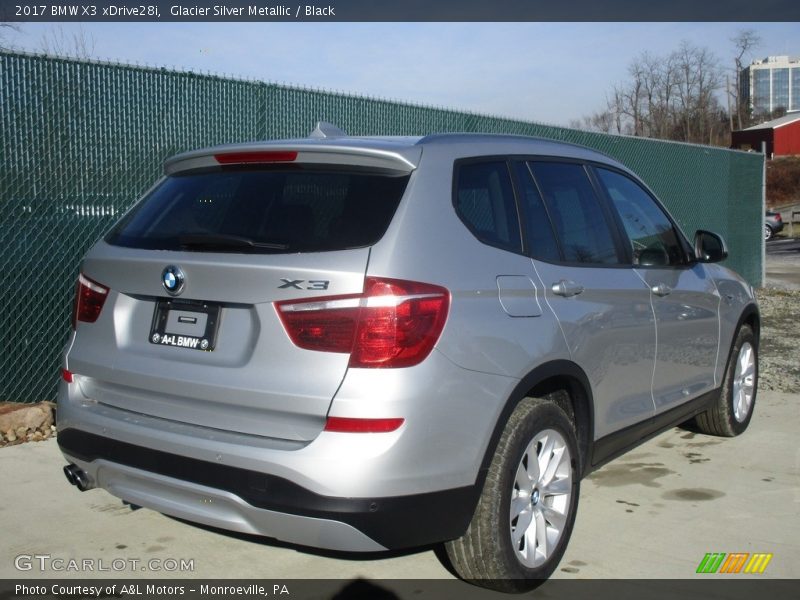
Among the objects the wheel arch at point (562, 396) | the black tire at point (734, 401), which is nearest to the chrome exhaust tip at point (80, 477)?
the wheel arch at point (562, 396)

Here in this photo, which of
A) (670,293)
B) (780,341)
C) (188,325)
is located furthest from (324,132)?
(780,341)

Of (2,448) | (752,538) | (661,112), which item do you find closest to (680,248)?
(752,538)

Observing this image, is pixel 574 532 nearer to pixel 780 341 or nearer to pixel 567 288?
pixel 567 288

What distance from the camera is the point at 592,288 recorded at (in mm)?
4113

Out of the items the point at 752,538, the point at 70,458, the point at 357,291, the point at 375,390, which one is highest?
the point at 357,291

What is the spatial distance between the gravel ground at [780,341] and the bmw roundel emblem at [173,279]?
6214 mm

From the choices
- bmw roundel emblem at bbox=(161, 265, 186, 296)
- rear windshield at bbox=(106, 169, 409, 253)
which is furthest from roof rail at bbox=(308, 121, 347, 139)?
bmw roundel emblem at bbox=(161, 265, 186, 296)

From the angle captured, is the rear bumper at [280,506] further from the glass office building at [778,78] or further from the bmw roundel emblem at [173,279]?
the glass office building at [778,78]

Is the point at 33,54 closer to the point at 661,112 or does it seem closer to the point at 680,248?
the point at 680,248

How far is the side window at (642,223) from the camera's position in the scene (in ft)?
15.6

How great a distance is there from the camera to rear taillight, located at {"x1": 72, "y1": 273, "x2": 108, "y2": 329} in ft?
11.9

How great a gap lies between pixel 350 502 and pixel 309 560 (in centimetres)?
117

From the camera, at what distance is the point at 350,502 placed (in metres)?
3.00
